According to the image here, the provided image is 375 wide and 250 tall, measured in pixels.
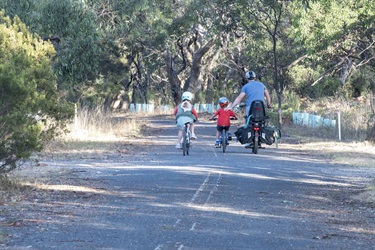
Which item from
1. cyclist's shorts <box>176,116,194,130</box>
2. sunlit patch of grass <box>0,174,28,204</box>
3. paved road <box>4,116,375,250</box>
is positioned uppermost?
cyclist's shorts <box>176,116,194,130</box>

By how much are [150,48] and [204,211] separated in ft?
151

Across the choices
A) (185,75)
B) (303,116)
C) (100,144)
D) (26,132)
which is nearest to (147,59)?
(185,75)

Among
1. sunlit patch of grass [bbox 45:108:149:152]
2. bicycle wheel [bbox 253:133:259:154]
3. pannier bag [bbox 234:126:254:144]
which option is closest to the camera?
pannier bag [bbox 234:126:254:144]

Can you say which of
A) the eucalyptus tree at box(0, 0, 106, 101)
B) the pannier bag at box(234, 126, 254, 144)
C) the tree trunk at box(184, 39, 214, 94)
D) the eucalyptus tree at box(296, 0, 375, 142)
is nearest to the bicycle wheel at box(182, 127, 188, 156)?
the pannier bag at box(234, 126, 254, 144)

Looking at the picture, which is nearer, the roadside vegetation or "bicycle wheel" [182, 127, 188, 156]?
the roadside vegetation

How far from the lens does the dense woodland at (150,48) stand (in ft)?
40.5

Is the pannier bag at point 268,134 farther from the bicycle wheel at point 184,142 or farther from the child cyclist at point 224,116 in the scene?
the bicycle wheel at point 184,142

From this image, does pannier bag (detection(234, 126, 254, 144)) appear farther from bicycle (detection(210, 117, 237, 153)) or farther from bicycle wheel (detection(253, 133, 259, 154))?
bicycle (detection(210, 117, 237, 153))

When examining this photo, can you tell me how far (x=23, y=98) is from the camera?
1191 cm

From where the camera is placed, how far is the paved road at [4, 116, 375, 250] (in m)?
8.13

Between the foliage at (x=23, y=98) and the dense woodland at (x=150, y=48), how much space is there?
0.06 ft

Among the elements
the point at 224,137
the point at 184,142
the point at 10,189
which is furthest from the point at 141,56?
the point at 10,189

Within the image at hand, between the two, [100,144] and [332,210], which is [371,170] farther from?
[100,144]

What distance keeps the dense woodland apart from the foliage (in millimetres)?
18
